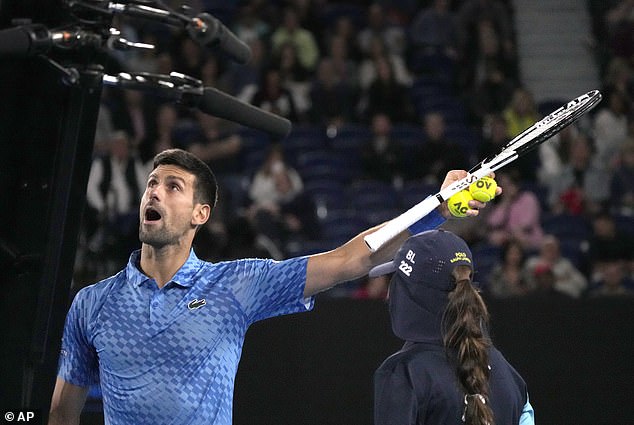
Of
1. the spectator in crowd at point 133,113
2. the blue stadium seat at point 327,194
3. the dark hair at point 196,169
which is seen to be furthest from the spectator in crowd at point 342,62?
the dark hair at point 196,169

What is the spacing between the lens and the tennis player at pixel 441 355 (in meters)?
3.26

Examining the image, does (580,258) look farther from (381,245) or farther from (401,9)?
(381,245)

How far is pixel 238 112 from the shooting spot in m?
3.37

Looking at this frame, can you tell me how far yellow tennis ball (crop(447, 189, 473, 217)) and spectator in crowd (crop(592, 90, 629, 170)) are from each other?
314 inches

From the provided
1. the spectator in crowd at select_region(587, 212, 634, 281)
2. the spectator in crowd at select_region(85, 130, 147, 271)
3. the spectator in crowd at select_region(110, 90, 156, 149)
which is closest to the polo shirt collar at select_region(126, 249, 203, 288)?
the spectator in crowd at select_region(85, 130, 147, 271)

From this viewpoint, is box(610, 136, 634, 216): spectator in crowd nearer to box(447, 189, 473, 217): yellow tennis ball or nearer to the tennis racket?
the tennis racket

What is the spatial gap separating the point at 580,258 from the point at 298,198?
8.02 feet

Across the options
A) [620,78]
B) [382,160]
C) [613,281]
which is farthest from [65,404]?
[620,78]

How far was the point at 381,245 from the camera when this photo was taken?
12.4ft

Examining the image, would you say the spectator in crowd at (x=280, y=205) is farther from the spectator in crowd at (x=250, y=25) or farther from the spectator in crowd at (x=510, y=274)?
the spectator in crowd at (x=250, y=25)

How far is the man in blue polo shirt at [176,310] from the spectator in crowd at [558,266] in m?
5.63

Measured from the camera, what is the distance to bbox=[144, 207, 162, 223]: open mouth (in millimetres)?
4035

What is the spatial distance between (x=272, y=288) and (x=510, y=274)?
543 centimetres

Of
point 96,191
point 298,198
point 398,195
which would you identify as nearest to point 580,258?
point 398,195
